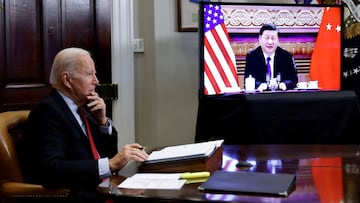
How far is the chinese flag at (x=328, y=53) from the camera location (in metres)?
3.35

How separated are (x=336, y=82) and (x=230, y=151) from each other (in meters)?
1.61

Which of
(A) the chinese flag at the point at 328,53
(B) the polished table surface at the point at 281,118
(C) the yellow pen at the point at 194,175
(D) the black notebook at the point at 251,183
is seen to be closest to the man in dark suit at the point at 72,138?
(C) the yellow pen at the point at 194,175

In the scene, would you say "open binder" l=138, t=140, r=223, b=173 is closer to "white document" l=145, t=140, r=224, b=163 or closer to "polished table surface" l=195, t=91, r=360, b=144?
"white document" l=145, t=140, r=224, b=163

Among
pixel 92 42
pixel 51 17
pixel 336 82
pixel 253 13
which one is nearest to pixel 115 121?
pixel 92 42

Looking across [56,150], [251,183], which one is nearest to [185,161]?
[251,183]

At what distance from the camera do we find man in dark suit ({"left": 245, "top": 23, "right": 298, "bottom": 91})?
3.23 meters

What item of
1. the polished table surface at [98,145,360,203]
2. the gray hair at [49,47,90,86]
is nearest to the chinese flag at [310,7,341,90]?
the polished table surface at [98,145,360,203]

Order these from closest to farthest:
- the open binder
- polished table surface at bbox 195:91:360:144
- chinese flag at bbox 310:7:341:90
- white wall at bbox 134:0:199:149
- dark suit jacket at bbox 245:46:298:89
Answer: the open binder → polished table surface at bbox 195:91:360:144 → dark suit jacket at bbox 245:46:298:89 → chinese flag at bbox 310:7:341:90 → white wall at bbox 134:0:199:149

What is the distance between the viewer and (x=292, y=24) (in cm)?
331

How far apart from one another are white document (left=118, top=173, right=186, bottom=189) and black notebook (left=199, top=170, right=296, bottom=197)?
0.31 feet

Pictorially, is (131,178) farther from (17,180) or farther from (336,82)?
(336,82)

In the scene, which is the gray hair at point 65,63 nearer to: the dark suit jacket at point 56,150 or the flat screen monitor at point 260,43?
the dark suit jacket at point 56,150

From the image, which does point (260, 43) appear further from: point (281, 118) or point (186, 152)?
point (186, 152)

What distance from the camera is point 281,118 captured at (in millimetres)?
3098
